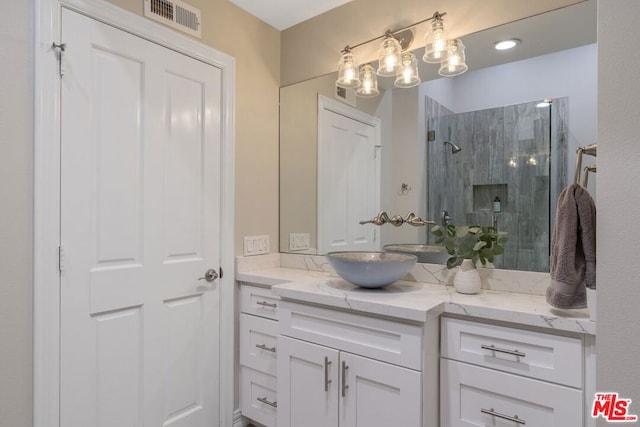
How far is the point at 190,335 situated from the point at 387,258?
1103 millimetres

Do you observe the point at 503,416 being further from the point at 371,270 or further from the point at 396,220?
the point at 396,220

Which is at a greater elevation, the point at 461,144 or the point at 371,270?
the point at 461,144

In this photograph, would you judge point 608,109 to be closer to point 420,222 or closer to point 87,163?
point 420,222

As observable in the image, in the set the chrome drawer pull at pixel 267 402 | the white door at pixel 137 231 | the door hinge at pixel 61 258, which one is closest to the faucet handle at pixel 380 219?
the white door at pixel 137 231

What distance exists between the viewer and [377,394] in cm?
141

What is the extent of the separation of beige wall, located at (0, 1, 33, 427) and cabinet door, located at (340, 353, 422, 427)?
1.18 m

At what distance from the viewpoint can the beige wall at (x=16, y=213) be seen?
127cm

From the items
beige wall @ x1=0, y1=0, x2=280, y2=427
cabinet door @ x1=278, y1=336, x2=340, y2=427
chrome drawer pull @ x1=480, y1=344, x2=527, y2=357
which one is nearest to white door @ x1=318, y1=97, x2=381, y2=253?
cabinet door @ x1=278, y1=336, x2=340, y2=427

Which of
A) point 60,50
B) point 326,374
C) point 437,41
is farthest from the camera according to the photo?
point 437,41

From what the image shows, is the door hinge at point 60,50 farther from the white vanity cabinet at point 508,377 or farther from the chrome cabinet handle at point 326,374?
the white vanity cabinet at point 508,377

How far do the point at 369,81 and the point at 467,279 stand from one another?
1197mm

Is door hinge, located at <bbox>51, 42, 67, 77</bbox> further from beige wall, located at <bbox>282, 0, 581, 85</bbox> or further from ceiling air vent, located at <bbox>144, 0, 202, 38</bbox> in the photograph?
beige wall, located at <bbox>282, 0, 581, 85</bbox>

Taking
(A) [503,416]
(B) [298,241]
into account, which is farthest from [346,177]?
(A) [503,416]

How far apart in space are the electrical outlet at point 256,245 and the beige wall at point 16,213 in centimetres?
104
